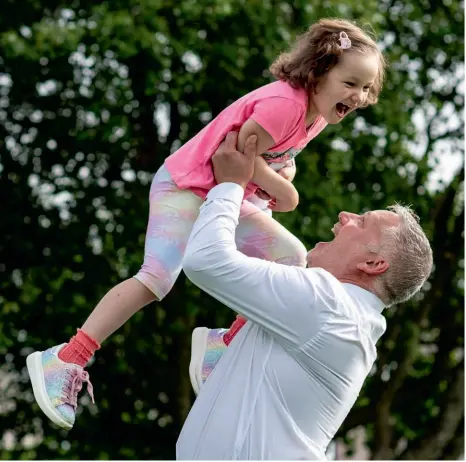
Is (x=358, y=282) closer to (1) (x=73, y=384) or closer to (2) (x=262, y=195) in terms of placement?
(2) (x=262, y=195)

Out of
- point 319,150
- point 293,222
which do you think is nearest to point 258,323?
point 293,222

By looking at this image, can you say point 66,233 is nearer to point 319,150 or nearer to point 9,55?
point 9,55

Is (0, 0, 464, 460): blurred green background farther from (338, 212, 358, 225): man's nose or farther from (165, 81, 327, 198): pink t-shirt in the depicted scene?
(338, 212, 358, 225): man's nose

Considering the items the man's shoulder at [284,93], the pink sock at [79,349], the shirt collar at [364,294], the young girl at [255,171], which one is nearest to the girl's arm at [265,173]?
the young girl at [255,171]

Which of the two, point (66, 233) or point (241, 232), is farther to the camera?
point (66, 233)

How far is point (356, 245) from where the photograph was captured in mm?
2715

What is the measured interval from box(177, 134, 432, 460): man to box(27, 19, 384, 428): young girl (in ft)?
1.07

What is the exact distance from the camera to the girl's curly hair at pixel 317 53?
2975 mm

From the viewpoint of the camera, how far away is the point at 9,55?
26.3 feet

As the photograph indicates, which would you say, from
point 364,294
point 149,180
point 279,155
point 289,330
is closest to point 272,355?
point 289,330

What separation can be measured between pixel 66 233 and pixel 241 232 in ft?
19.6

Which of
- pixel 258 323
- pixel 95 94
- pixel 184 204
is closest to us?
pixel 258 323

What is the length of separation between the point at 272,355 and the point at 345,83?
84 centimetres

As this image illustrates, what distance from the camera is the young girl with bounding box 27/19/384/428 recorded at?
296cm
